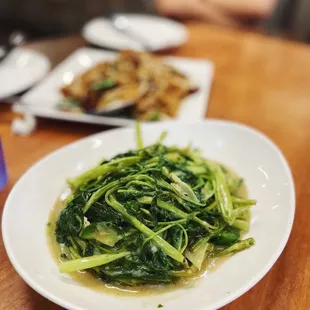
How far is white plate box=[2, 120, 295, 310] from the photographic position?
895 millimetres

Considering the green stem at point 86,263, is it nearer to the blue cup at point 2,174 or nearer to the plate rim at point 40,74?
the blue cup at point 2,174

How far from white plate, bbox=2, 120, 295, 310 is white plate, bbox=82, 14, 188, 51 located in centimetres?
104

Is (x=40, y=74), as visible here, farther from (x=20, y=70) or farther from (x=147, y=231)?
(x=147, y=231)

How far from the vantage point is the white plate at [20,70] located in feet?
6.17

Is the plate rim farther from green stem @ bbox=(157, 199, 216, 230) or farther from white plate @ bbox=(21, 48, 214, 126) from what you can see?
green stem @ bbox=(157, 199, 216, 230)

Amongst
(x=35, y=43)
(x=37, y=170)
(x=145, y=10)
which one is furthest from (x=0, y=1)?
(x=37, y=170)

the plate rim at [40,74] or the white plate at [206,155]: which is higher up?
the white plate at [206,155]

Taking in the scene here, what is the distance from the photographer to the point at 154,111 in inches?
68.2

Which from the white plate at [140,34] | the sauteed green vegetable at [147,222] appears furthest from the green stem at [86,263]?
the white plate at [140,34]

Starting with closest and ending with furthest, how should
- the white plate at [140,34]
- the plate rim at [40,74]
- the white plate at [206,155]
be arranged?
the white plate at [206,155], the plate rim at [40,74], the white plate at [140,34]

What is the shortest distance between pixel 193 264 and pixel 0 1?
5.06 m

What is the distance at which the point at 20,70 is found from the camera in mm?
2035

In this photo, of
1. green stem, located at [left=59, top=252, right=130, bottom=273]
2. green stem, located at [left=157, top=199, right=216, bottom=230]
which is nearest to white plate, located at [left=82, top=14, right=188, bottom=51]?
green stem, located at [left=157, top=199, right=216, bottom=230]

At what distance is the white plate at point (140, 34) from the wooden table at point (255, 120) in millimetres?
81
